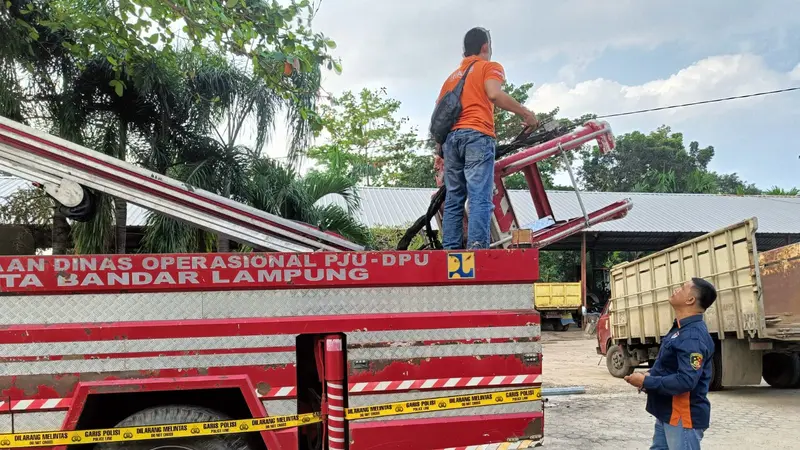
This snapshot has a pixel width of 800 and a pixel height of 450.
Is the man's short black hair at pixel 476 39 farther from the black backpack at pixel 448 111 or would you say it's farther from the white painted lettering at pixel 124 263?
the white painted lettering at pixel 124 263

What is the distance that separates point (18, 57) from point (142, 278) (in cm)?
603

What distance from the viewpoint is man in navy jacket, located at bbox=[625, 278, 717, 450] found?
3.31 meters

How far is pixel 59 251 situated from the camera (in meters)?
7.77

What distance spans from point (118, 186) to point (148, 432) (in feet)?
5.38

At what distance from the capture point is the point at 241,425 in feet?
10.5

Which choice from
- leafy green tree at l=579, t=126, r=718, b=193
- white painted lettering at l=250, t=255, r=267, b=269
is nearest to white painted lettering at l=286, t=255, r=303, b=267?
white painted lettering at l=250, t=255, r=267, b=269

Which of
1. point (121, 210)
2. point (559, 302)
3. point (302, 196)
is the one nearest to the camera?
point (121, 210)

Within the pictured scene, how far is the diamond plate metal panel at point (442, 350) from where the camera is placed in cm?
334

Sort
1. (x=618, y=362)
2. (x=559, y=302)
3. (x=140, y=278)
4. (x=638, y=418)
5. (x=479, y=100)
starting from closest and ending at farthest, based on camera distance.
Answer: (x=140, y=278)
(x=479, y=100)
(x=638, y=418)
(x=618, y=362)
(x=559, y=302)

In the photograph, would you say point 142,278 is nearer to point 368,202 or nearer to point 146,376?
point 146,376

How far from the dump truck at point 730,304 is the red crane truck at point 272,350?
6.19m

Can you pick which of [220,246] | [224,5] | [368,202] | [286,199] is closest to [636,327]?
[286,199]

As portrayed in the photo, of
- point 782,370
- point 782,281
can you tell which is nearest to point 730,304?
point 782,281

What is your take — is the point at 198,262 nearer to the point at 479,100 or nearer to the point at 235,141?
the point at 479,100
